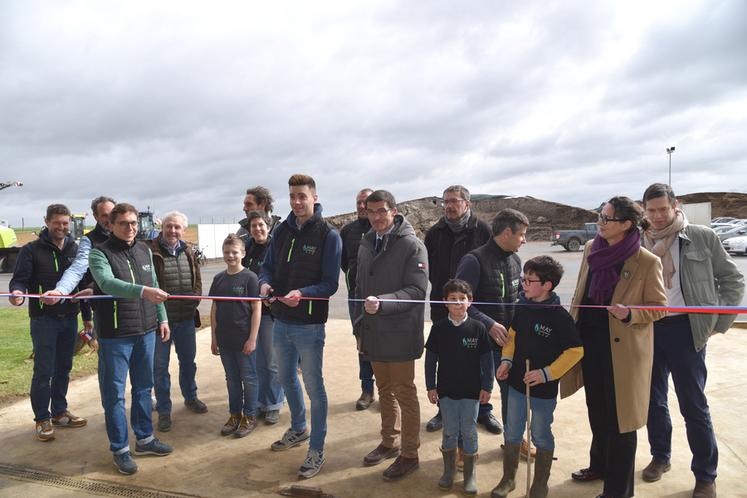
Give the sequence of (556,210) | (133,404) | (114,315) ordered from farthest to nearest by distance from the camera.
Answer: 1. (556,210)
2. (133,404)
3. (114,315)

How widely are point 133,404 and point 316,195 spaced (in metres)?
2.21

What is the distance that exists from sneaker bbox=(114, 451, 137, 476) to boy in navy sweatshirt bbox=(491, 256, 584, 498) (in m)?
2.60

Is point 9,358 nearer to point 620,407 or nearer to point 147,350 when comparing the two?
point 147,350

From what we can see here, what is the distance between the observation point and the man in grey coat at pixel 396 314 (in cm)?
351

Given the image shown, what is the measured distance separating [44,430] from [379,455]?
9.57ft

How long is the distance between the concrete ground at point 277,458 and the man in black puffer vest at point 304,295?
11.1 inches

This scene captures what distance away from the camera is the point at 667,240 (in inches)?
132

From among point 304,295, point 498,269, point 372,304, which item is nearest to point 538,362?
point 498,269

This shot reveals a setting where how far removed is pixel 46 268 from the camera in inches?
172

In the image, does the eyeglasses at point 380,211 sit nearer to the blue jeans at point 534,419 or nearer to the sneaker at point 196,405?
the blue jeans at point 534,419

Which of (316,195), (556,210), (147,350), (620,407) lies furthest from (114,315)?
(556,210)

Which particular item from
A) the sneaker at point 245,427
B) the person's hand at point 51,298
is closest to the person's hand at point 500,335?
the sneaker at point 245,427

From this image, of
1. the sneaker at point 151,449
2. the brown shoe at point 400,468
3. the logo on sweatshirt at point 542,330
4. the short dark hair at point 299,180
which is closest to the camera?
the logo on sweatshirt at point 542,330

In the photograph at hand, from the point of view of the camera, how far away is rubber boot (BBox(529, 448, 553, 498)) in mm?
3158
